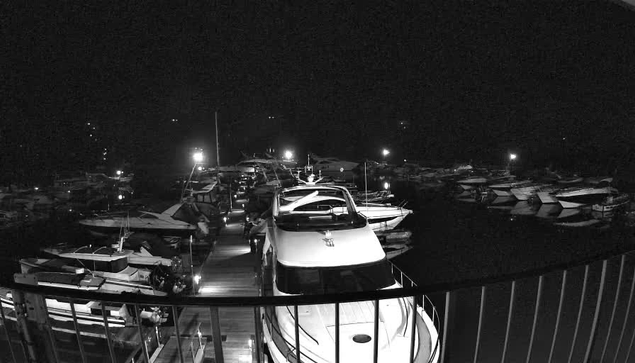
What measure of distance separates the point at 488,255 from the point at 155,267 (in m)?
18.2

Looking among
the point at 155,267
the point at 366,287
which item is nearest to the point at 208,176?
the point at 155,267

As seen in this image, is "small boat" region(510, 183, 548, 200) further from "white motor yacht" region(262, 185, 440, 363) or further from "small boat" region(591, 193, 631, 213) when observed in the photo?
"white motor yacht" region(262, 185, 440, 363)

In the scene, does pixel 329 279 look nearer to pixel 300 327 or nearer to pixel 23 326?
pixel 300 327

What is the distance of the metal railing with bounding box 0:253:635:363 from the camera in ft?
6.28

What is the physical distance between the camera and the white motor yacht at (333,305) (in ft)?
14.3

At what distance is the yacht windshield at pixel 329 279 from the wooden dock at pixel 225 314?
1302 millimetres

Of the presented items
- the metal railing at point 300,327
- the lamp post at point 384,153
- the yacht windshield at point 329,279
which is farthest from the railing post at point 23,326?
the lamp post at point 384,153

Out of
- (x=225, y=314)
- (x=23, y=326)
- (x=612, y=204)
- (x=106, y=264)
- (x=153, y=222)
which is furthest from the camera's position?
(x=612, y=204)

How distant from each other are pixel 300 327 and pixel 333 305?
83 centimetres

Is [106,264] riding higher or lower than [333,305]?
lower

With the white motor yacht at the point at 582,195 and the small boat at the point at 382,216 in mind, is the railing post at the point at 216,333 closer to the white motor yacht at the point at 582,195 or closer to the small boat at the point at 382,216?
the small boat at the point at 382,216

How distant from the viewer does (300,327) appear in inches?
182

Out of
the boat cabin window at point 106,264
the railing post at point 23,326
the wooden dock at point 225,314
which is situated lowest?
the boat cabin window at point 106,264

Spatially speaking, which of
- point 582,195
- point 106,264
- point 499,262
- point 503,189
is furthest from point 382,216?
point 503,189
